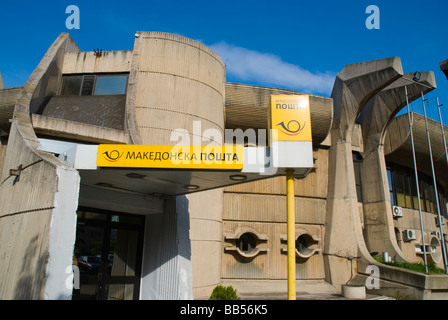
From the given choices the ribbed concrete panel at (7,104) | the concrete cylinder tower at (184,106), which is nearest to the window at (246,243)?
the concrete cylinder tower at (184,106)

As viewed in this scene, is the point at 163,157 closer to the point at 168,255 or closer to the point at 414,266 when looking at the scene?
the point at 168,255

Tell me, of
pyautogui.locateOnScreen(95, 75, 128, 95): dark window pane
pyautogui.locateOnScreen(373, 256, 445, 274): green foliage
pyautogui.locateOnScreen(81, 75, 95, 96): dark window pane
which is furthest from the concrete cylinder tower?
pyautogui.locateOnScreen(373, 256, 445, 274): green foliage

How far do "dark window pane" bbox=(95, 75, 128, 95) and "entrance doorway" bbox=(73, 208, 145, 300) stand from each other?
7.25 m

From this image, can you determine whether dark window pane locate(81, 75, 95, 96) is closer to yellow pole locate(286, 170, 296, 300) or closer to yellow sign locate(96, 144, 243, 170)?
yellow sign locate(96, 144, 243, 170)

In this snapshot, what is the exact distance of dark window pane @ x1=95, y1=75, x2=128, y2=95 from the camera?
1584 centimetres

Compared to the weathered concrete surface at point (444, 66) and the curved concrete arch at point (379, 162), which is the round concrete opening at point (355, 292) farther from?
the weathered concrete surface at point (444, 66)

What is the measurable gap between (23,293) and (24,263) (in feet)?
1.67

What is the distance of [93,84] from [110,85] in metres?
0.90

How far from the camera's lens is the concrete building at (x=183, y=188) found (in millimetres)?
6728

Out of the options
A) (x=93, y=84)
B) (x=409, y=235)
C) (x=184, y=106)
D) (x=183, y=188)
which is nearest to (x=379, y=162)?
(x=409, y=235)

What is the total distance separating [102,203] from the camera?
9406 millimetres

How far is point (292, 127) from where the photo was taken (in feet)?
26.6

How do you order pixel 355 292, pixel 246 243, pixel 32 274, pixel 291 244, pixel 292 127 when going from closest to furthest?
pixel 32 274
pixel 291 244
pixel 292 127
pixel 355 292
pixel 246 243
